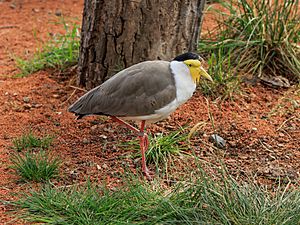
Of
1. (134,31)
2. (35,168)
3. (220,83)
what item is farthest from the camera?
(220,83)

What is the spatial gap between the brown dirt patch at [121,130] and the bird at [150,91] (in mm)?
411

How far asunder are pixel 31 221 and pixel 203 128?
199cm

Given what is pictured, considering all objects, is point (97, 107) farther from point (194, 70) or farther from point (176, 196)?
point (176, 196)

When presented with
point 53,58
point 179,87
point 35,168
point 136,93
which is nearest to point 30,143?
point 35,168

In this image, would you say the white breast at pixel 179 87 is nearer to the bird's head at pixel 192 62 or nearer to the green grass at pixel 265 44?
the bird's head at pixel 192 62

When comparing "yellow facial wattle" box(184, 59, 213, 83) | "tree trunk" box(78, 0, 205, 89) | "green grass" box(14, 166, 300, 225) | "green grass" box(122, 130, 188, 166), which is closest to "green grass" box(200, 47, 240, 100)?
"tree trunk" box(78, 0, 205, 89)

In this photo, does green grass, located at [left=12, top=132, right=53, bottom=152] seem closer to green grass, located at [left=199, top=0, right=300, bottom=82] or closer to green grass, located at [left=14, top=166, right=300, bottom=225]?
green grass, located at [left=14, top=166, right=300, bottom=225]

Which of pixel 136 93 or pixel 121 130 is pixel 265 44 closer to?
pixel 121 130

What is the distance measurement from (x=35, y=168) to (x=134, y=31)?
1.74m

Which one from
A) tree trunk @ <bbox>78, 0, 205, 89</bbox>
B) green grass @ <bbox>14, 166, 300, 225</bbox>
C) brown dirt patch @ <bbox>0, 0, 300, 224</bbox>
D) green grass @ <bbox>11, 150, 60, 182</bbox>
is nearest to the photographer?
green grass @ <bbox>14, 166, 300, 225</bbox>

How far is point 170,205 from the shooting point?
3.78 m

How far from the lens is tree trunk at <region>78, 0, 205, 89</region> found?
5.46m

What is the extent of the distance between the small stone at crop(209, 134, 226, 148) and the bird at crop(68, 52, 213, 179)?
0.69m

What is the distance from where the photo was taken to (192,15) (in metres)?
5.63
